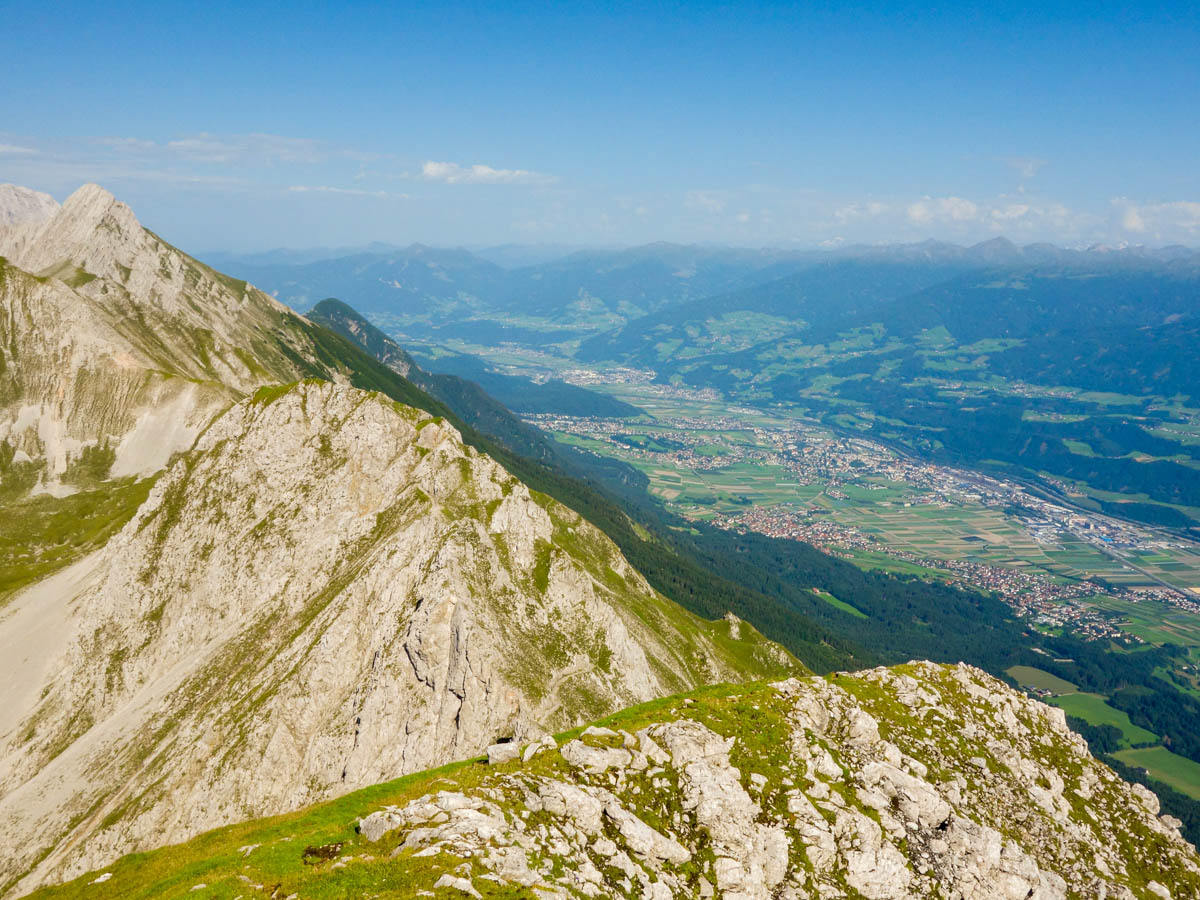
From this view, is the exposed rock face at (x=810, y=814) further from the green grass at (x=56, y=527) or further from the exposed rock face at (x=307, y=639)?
the green grass at (x=56, y=527)

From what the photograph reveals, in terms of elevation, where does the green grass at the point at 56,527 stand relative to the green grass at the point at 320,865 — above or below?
below

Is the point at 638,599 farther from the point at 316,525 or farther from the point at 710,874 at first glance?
the point at 710,874

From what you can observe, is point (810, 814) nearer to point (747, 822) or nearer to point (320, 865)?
point (747, 822)

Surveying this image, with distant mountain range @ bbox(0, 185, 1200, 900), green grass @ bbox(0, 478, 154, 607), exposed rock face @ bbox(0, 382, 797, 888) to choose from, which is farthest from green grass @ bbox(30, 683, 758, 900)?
green grass @ bbox(0, 478, 154, 607)

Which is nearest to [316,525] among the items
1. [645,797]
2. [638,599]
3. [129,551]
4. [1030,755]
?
[129,551]

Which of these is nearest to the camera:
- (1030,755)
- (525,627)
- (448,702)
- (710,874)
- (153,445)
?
(710,874)

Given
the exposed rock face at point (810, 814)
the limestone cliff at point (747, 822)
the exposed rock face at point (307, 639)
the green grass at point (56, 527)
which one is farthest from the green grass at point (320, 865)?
the green grass at point (56, 527)

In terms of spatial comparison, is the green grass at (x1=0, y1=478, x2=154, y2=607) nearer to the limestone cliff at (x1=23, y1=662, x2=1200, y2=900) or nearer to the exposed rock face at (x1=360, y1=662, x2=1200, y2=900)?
the limestone cliff at (x1=23, y1=662, x2=1200, y2=900)
